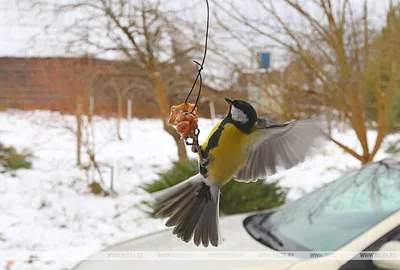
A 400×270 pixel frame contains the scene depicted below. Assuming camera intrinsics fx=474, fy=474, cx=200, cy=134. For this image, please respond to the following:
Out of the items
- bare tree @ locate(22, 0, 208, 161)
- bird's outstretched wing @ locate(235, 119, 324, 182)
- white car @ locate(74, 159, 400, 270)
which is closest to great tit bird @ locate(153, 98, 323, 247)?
bird's outstretched wing @ locate(235, 119, 324, 182)

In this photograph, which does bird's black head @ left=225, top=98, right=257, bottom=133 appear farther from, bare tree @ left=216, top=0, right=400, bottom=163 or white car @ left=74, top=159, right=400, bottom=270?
white car @ left=74, top=159, right=400, bottom=270

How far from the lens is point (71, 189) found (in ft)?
8.79

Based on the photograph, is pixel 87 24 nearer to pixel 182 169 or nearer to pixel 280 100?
pixel 280 100

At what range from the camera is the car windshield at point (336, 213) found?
4.20ft

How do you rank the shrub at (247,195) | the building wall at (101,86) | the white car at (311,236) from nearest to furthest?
the building wall at (101,86) → the white car at (311,236) → the shrub at (247,195)

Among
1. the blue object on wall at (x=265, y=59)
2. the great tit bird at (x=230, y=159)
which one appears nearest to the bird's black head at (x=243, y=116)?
the great tit bird at (x=230, y=159)

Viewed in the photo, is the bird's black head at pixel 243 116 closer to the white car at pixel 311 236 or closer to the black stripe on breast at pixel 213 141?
the black stripe on breast at pixel 213 141

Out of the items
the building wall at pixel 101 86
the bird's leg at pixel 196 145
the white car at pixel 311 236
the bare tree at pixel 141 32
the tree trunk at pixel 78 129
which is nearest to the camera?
the bird's leg at pixel 196 145

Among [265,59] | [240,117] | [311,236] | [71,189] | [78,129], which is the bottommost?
[71,189]

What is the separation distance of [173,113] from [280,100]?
69 centimetres

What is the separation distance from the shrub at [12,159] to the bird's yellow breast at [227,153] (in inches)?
89.7

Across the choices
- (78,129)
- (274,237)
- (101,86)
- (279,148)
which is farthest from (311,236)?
(78,129)

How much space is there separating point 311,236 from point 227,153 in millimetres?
1059

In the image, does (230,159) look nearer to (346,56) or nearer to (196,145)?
(196,145)
